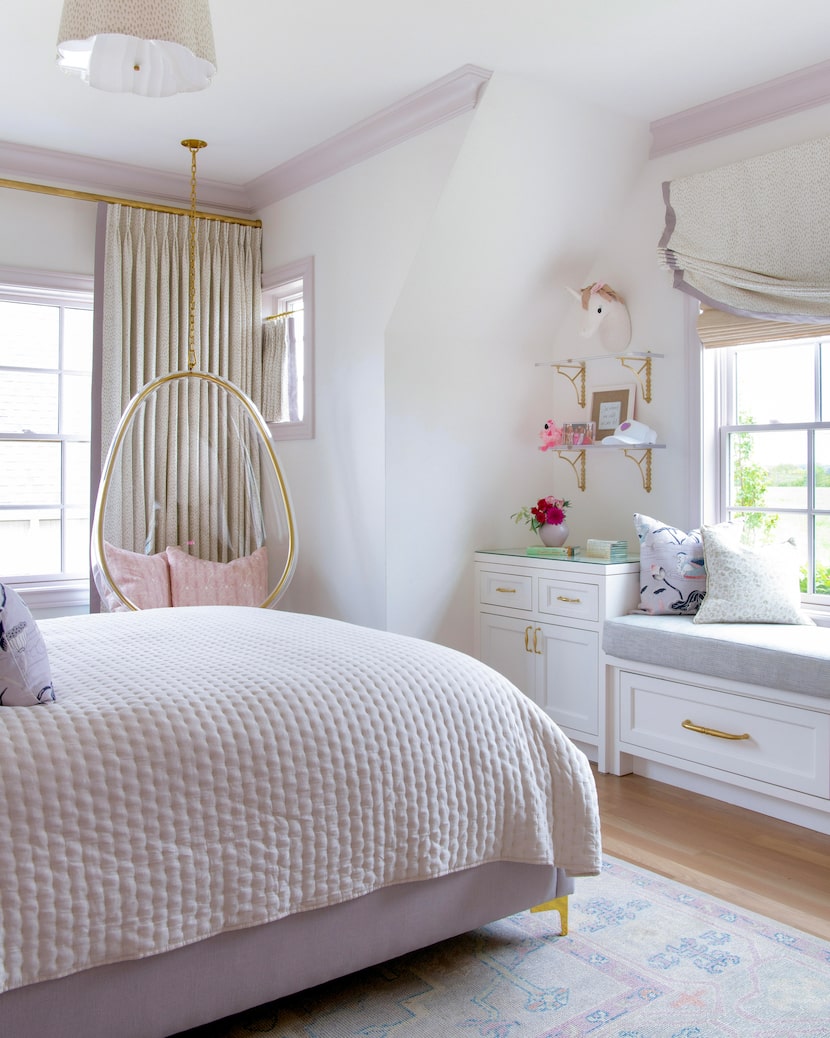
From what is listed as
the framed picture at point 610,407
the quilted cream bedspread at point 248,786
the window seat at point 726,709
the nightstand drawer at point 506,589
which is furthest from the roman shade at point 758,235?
the quilted cream bedspread at point 248,786

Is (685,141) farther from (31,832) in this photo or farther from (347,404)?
(31,832)

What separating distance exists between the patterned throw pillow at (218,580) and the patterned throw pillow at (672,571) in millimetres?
1696

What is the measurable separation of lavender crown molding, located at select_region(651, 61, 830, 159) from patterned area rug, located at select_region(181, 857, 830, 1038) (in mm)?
2816

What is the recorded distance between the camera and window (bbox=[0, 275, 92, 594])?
440 cm

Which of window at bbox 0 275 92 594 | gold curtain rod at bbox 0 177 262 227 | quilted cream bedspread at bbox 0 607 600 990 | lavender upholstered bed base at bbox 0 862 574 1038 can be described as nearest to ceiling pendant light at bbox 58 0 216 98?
quilted cream bedspread at bbox 0 607 600 990

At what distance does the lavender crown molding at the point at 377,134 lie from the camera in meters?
3.55

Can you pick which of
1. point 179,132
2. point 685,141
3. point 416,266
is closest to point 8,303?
point 179,132

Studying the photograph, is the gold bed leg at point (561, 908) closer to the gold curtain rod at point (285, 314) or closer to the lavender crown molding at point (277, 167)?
the lavender crown molding at point (277, 167)

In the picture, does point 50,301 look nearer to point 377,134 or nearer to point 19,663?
point 377,134

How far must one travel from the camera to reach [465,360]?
4.30 metres

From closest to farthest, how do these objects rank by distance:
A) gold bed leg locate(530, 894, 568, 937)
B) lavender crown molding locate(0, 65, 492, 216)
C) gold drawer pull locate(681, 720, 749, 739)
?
gold bed leg locate(530, 894, 568, 937) < gold drawer pull locate(681, 720, 749, 739) < lavender crown molding locate(0, 65, 492, 216)

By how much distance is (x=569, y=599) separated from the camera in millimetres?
3842

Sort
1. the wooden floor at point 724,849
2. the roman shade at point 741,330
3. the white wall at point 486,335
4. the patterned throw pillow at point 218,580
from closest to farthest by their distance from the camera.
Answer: the wooden floor at point 724,849 < the roman shade at point 741,330 < the white wall at point 486,335 < the patterned throw pillow at point 218,580

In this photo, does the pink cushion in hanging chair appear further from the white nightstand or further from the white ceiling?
the white ceiling
